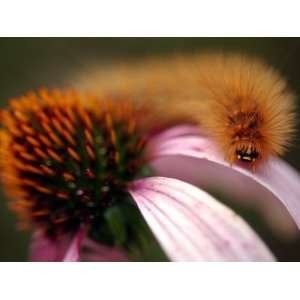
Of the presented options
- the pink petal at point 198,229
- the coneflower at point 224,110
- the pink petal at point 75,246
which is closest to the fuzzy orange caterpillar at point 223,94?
the coneflower at point 224,110

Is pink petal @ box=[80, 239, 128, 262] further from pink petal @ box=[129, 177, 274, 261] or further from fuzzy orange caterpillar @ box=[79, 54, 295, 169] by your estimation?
fuzzy orange caterpillar @ box=[79, 54, 295, 169]

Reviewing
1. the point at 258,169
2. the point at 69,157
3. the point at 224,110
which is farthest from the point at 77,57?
the point at 258,169

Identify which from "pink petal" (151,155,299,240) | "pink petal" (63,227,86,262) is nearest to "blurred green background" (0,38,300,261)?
"pink petal" (151,155,299,240)

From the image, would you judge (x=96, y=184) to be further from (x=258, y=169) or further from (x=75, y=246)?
Result: (x=258, y=169)

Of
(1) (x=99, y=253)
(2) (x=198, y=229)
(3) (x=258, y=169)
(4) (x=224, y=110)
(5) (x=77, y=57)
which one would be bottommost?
(1) (x=99, y=253)

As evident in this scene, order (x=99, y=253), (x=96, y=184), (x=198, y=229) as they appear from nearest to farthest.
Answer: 1. (x=198, y=229)
2. (x=96, y=184)
3. (x=99, y=253)
